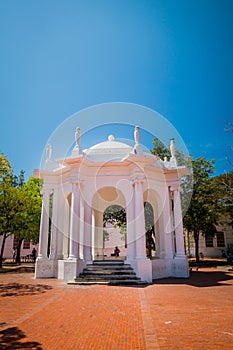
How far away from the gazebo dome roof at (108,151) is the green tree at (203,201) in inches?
440

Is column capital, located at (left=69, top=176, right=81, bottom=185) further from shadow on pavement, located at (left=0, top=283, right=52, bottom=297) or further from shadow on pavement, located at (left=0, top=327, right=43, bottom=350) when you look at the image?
shadow on pavement, located at (left=0, top=327, right=43, bottom=350)

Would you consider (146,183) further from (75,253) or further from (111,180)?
(75,253)

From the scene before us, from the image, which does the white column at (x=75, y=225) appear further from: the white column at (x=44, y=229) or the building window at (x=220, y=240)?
the building window at (x=220, y=240)

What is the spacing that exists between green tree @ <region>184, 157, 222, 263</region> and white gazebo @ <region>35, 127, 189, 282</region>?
832 cm

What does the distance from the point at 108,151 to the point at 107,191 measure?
3.41 metres

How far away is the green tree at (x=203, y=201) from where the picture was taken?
24094mm

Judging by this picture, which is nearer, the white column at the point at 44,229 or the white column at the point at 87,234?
the white column at the point at 87,234

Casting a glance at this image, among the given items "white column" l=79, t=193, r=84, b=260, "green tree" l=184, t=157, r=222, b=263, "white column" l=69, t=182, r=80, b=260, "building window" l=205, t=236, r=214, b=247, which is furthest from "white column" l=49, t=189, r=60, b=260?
"building window" l=205, t=236, r=214, b=247

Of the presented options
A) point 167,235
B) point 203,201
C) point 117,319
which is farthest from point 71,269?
point 203,201

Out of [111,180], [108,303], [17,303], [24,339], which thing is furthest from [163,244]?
[24,339]

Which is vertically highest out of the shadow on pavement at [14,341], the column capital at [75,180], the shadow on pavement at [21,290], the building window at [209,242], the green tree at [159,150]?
the green tree at [159,150]

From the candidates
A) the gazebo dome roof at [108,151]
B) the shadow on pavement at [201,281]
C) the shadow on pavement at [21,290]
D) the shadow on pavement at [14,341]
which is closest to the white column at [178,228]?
the shadow on pavement at [201,281]

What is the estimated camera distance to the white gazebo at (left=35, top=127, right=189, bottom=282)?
13.4m

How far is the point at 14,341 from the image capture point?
473 cm
